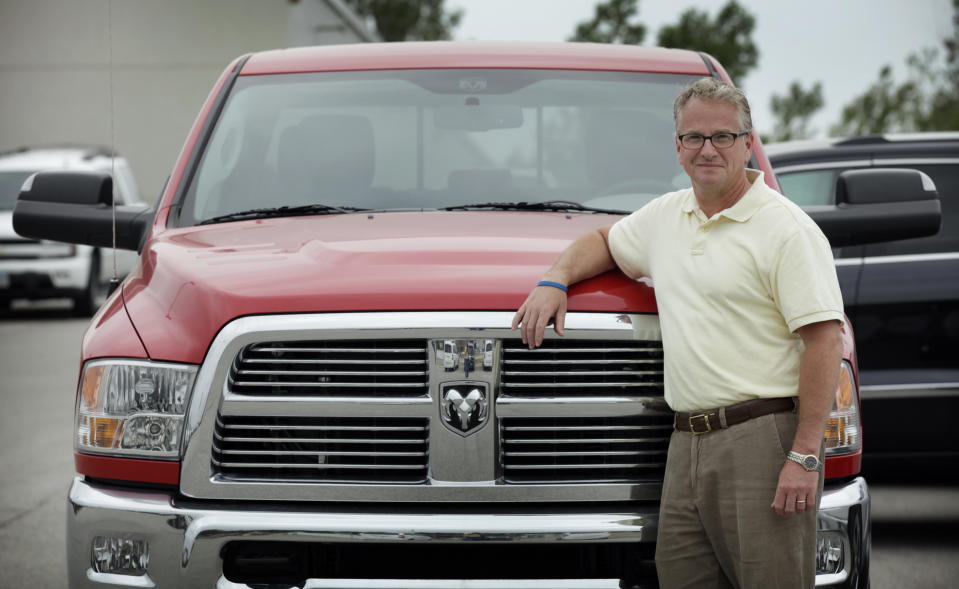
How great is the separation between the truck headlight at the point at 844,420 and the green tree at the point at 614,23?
5482 cm

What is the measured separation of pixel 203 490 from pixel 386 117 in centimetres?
184

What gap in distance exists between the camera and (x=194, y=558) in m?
3.13

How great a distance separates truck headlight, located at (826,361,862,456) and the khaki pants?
282 mm

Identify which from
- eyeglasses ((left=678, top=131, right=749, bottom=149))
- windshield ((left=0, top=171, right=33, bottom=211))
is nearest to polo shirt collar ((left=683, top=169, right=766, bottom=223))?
eyeglasses ((left=678, top=131, right=749, bottom=149))

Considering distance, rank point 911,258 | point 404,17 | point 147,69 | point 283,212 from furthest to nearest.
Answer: point 404,17, point 147,69, point 911,258, point 283,212

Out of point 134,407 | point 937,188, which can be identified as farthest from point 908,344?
point 134,407

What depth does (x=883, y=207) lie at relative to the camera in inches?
167

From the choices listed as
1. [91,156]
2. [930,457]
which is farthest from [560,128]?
[91,156]

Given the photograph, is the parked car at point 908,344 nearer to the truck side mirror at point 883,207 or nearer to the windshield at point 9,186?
the truck side mirror at point 883,207

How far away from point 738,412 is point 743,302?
0.27m

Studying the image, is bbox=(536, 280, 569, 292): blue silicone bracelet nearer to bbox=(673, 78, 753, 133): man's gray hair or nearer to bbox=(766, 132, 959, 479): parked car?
bbox=(673, 78, 753, 133): man's gray hair

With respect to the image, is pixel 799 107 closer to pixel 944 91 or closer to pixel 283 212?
pixel 944 91

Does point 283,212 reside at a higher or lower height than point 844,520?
higher

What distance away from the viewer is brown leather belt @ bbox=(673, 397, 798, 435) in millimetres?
3088
